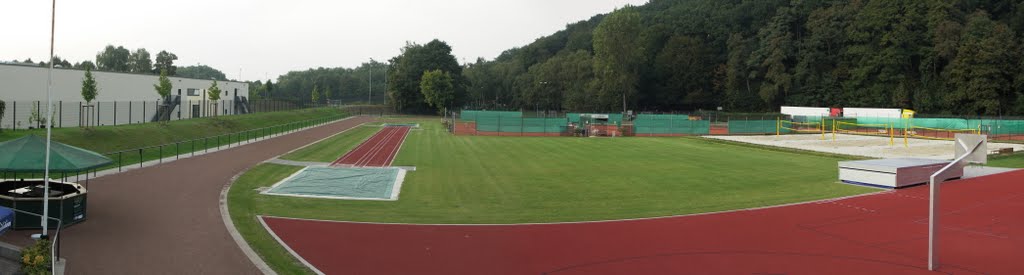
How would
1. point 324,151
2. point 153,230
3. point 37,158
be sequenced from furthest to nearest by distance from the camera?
1. point 324,151
2. point 37,158
3. point 153,230

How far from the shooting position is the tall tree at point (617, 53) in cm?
9781

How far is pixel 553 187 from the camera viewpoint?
2234 cm

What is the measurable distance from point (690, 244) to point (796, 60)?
95.4 metres

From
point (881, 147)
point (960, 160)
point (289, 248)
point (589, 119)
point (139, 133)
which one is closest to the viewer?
point (960, 160)

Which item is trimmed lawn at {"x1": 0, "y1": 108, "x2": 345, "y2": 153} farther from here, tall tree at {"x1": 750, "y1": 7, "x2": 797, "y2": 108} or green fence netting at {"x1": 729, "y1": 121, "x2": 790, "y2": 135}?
tall tree at {"x1": 750, "y1": 7, "x2": 797, "y2": 108}

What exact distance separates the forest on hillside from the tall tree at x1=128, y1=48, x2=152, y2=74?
259ft

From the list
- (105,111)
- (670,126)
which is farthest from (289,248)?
(670,126)

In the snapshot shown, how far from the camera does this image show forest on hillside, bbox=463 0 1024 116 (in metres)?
76.4

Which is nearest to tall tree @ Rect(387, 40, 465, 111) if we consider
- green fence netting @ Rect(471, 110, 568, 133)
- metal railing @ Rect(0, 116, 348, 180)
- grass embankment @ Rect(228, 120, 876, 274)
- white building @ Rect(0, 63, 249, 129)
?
white building @ Rect(0, 63, 249, 129)

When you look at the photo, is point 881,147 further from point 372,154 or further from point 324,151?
point 324,151

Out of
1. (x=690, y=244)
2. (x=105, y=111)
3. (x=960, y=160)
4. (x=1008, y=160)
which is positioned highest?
(x=105, y=111)

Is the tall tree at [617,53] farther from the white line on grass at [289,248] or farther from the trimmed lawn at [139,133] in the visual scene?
the white line on grass at [289,248]

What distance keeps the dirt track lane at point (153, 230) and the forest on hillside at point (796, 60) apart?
82.7 metres

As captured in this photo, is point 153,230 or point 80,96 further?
point 80,96
